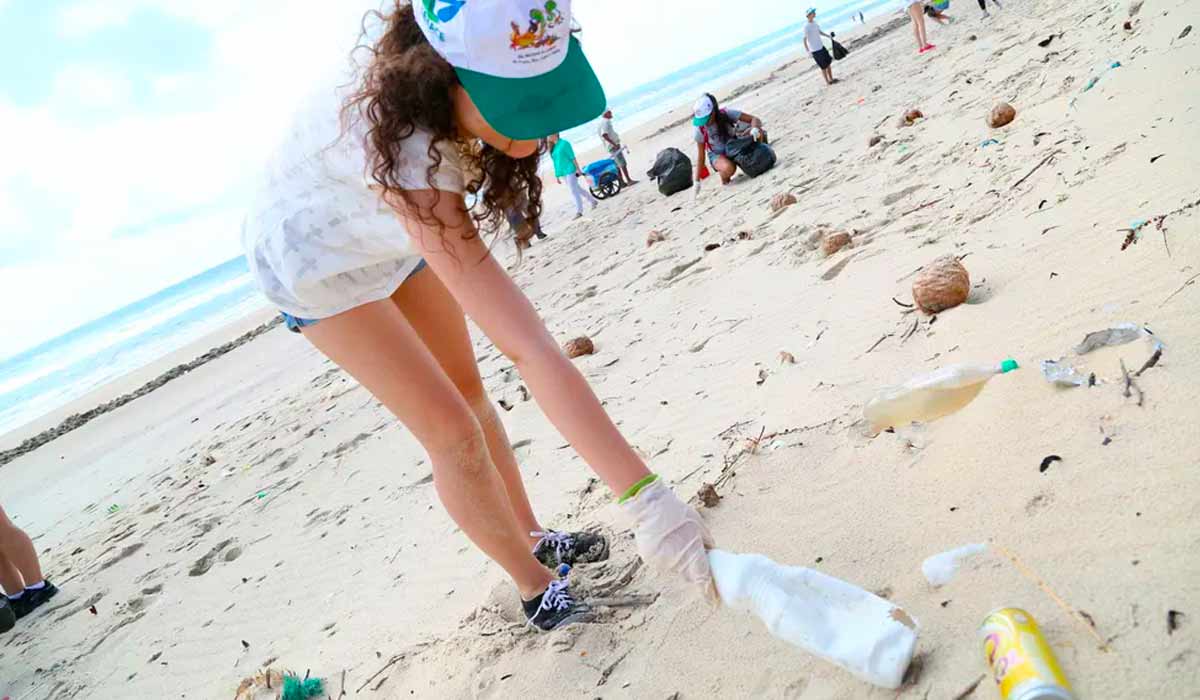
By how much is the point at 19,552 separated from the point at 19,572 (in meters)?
0.16

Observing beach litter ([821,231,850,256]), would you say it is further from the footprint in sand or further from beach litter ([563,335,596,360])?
the footprint in sand

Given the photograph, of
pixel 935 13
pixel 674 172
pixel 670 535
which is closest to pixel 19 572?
pixel 670 535

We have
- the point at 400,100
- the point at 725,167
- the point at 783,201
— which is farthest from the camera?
the point at 725,167

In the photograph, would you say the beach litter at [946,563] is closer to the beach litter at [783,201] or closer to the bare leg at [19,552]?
the beach litter at [783,201]

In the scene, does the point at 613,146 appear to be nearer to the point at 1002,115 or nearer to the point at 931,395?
the point at 1002,115

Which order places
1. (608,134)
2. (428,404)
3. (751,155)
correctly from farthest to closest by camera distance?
(608,134) < (751,155) < (428,404)

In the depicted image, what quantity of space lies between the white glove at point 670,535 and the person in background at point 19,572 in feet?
13.7

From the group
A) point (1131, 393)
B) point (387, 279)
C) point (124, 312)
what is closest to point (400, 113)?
point (387, 279)

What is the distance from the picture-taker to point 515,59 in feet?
4.62

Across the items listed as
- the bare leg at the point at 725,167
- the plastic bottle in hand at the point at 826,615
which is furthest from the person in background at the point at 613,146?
the plastic bottle in hand at the point at 826,615

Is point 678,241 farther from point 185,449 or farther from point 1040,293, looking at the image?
point 185,449

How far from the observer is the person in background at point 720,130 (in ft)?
23.6

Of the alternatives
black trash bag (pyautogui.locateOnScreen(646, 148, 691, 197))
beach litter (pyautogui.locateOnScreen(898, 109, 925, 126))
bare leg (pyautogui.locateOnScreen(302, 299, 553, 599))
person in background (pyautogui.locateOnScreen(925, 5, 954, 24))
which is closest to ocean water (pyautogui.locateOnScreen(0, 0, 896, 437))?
black trash bag (pyautogui.locateOnScreen(646, 148, 691, 197))

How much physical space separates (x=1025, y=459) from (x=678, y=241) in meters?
4.40
